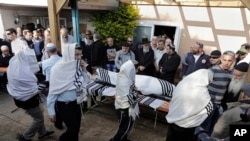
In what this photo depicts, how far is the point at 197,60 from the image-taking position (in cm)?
516

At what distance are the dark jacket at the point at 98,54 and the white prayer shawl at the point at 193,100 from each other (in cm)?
379

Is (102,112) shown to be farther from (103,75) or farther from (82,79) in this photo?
(82,79)

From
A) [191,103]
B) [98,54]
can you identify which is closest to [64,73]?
[191,103]

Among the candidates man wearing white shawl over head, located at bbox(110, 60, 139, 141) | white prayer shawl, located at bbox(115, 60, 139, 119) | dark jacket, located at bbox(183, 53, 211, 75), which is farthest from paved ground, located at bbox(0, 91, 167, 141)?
dark jacket, located at bbox(183, 53, 211, 75)

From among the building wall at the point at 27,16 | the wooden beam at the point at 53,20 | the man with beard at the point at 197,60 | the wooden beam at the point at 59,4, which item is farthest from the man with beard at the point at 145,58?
the building wall at the point at 27,16

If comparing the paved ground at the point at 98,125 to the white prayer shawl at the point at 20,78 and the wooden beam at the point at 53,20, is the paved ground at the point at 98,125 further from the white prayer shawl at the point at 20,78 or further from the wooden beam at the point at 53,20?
the wooden beam at the point at 53,20

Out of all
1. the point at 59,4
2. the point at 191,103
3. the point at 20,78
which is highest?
the point at 59,4

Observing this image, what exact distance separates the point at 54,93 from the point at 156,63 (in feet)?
11.0

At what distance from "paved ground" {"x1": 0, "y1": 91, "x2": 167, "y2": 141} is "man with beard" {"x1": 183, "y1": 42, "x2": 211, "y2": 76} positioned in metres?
1.39

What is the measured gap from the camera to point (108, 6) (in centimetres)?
767

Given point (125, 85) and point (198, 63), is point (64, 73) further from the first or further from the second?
point (198, 63)

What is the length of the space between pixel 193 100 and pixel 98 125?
255 centimetres

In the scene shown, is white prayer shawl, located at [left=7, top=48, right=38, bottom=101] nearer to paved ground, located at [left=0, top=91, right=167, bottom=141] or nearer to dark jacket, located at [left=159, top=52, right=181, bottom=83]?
paved ground, located at [left=0, top=91, right=167, bottom=141]

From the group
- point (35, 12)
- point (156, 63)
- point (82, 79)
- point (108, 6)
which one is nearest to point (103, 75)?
point (156, 63)
